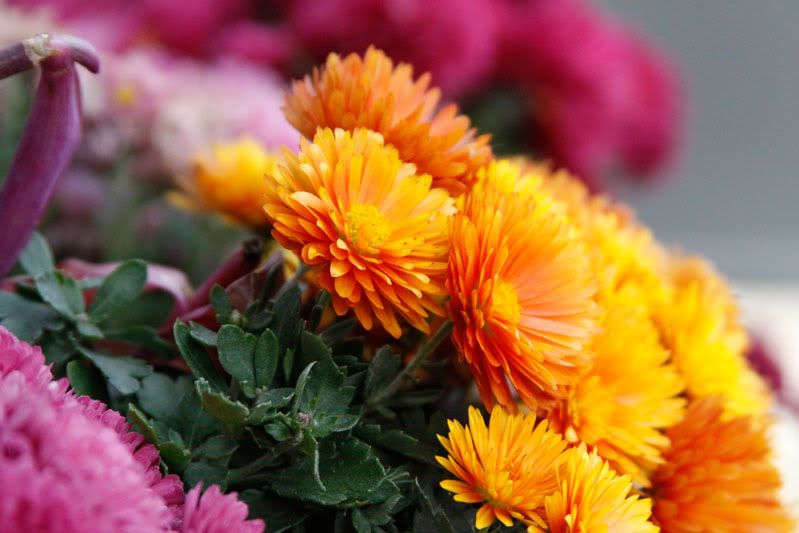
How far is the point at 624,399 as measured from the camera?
0.27m

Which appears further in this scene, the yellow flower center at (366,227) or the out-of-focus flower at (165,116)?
the out-of-focus flower at (165,116)

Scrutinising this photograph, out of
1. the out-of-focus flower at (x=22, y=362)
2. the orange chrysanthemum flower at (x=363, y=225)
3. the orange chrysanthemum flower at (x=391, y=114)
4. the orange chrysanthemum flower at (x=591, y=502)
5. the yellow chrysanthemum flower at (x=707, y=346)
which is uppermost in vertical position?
the yellow chrysanthemum flower at (x=707, y=346)

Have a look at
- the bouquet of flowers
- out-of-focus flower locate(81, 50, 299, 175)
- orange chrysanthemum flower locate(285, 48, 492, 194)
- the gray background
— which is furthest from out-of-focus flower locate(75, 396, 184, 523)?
the gray background

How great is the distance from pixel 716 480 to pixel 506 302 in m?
0.10

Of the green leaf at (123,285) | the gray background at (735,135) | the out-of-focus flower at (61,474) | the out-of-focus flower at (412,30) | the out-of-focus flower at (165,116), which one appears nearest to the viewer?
the out-of-focus flower at (61,474)

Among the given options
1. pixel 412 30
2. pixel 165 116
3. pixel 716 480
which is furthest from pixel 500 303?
pixel 412 30

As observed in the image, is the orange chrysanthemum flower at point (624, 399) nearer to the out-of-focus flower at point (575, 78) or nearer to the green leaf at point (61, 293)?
the green leaf at point (61, 293)

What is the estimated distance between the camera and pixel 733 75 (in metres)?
1.62

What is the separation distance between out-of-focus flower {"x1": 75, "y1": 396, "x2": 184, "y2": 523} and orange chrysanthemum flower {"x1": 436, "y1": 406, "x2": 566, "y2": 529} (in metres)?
0.07

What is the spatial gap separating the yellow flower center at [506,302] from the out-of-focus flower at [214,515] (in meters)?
0.08

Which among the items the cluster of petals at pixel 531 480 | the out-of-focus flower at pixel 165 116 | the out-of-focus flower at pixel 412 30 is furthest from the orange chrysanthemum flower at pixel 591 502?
the out-of-focus flower at pixel 412 30

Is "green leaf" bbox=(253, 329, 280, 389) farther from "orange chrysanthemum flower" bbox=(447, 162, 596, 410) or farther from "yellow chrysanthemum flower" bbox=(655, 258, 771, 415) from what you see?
"yellow chrysanthemum flower" bbox=(655, 258, 771, 415)

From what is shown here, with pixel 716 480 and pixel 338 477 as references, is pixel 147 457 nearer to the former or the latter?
pixel 338 477

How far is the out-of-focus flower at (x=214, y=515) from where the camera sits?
0.19m
